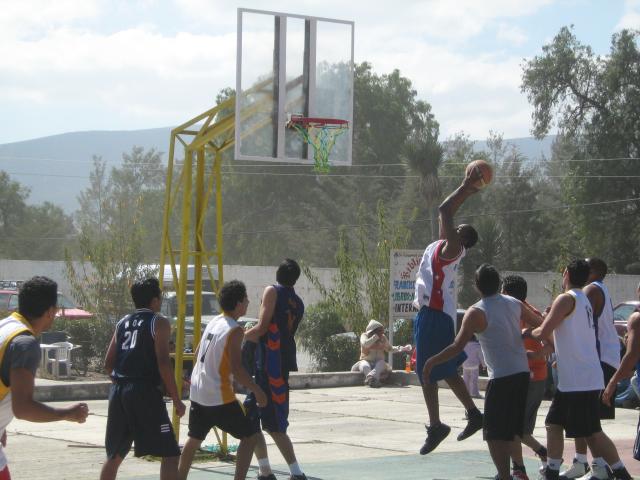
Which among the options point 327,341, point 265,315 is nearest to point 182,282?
point 265,315

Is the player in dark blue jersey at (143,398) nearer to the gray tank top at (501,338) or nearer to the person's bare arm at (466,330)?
the person's bare arm at (466,330)

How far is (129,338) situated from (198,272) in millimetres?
3382

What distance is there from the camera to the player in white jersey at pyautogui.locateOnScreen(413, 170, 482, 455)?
9.05 m

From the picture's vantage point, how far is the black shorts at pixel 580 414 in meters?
8.87

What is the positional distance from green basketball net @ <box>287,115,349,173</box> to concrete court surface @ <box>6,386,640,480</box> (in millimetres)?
3305

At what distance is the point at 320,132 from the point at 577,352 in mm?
5189

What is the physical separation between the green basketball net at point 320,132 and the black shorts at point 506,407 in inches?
206

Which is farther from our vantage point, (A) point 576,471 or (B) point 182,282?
(B) point 182,282

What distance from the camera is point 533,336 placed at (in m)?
8.72

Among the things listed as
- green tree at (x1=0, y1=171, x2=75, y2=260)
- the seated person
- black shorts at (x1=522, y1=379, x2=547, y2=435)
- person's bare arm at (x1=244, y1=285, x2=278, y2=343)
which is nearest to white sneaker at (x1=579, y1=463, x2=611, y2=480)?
black shorts at (x1=522, y1=379, x2=547, y2=435)

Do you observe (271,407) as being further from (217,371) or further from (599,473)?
(599,473)

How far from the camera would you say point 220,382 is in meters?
8.40

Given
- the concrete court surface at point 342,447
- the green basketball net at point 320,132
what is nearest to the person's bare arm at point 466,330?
the concrete court surface at point 342,447

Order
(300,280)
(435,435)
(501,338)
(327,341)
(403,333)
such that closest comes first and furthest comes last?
(501,338), (435,435), (403,333), (327,341), (300,280)
